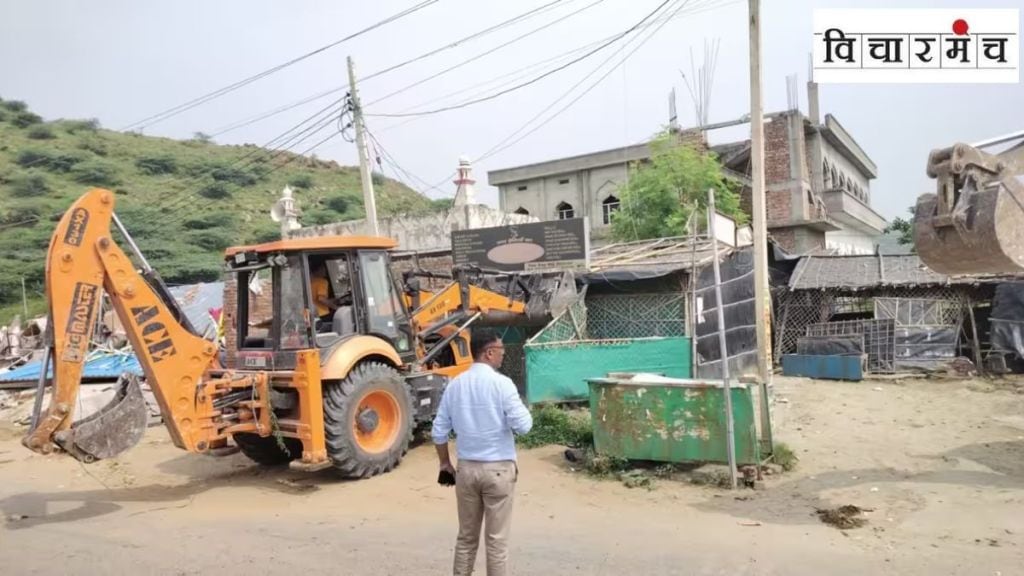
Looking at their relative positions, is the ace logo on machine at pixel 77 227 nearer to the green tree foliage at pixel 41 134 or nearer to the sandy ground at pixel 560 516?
the sandy ground at pixel 560 516

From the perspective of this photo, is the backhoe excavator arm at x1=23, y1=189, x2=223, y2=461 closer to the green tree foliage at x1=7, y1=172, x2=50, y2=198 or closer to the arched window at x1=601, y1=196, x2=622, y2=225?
the arched window at x1=601, y1=196, x2=622, y2=225

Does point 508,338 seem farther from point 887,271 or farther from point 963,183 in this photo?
point 887,271

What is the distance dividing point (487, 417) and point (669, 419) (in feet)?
12.3

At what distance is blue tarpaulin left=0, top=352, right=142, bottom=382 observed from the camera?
15086 mm

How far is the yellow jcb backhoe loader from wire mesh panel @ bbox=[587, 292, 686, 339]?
387 centimetres

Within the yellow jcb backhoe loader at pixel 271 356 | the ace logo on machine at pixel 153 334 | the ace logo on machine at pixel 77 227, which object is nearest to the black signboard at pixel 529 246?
the yellow jcb backhoe loader at pixel 271 356

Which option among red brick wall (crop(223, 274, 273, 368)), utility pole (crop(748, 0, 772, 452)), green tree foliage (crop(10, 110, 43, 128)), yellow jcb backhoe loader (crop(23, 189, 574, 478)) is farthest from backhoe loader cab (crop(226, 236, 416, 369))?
green tree foliage (crop(10, 110, 43, 128))

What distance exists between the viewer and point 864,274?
56.9 ft

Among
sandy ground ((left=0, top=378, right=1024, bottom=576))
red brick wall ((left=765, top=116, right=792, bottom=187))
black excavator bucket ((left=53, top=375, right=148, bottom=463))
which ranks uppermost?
red brick wall ((left=765, top=116, right=792, bottom=187))

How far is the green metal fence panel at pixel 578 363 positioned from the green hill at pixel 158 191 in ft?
86.1

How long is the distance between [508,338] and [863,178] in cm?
2752

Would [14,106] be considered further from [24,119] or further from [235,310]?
[235,310]

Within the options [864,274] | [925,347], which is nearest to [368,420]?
[925,347]

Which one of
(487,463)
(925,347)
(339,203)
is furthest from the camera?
(339,203)
